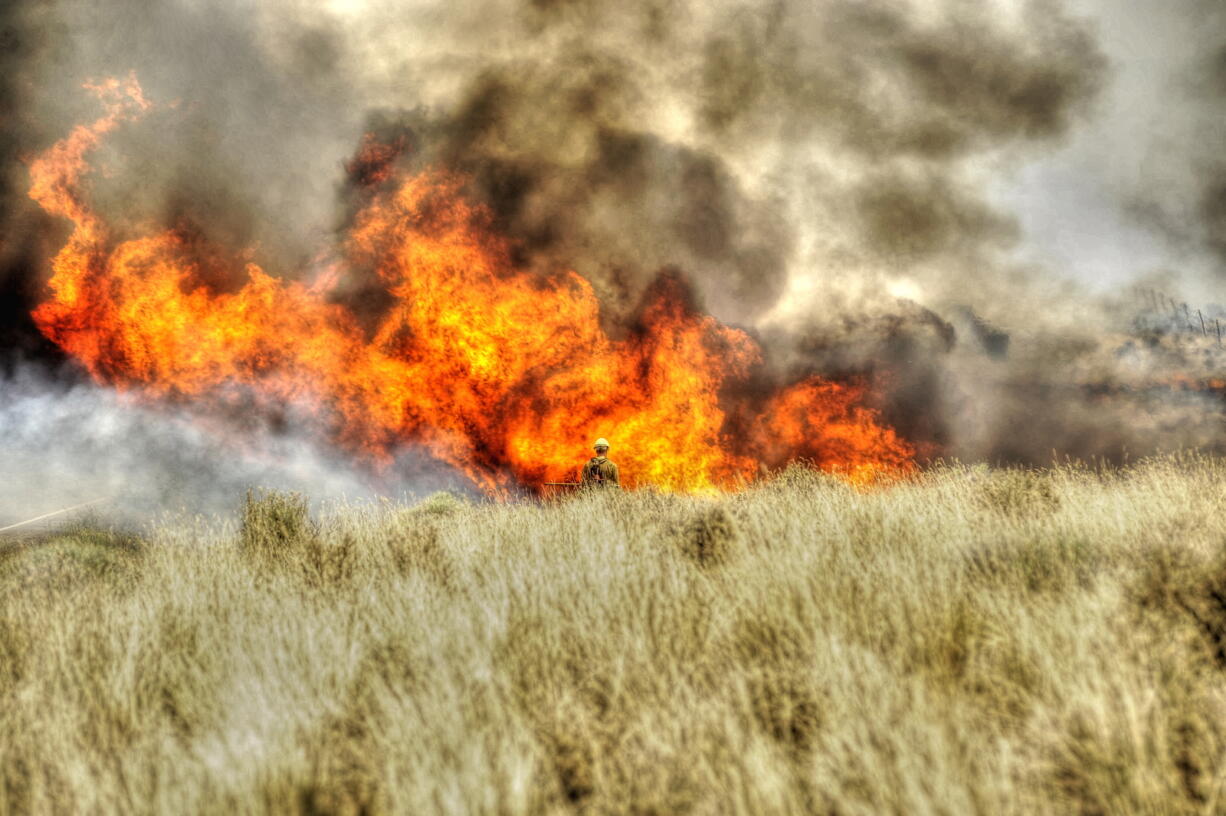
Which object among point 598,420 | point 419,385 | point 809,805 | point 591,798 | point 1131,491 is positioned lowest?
point 809,805

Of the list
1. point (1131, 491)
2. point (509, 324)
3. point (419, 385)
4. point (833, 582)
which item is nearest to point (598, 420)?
point (509, 324)

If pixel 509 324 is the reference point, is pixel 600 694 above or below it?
below

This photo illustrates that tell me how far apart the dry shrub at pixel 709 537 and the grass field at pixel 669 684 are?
8 centimetres

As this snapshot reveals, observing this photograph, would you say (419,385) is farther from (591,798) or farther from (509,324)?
(591,798)

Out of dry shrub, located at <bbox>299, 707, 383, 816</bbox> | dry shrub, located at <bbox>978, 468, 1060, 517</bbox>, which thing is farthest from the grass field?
dry shrub, located at <bbox>978, 468, 1060, 517</bbox>

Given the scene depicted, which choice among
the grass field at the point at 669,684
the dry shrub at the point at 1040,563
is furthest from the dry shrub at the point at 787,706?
the dry shrub at the point at 1040,563

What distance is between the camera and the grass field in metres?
2.32

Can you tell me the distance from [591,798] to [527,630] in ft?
4.76

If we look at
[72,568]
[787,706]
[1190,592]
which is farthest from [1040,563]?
[72,568]

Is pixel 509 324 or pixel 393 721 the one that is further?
pixel 509 324

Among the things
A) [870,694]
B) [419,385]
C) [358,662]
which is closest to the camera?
[870,694]

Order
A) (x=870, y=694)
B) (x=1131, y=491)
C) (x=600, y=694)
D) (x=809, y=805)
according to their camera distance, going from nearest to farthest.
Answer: (x=809, y=805) → (x=870, y=694) → (x=600, y=694) → (x=1131, y=491)

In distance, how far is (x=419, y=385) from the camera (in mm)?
22766

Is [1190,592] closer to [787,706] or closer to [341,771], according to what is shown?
[787,706]
